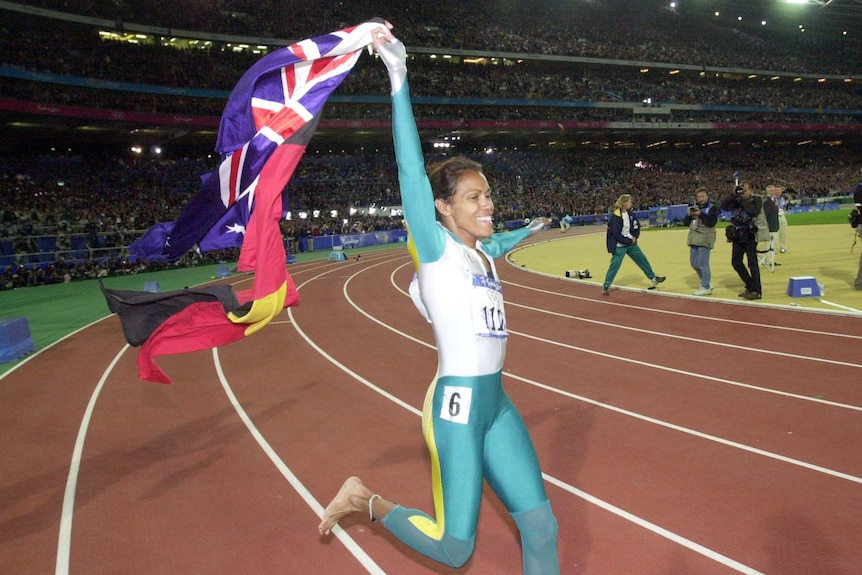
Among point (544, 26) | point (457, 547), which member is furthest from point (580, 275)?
point (544, 26)

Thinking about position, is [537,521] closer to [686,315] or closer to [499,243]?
[499,243]

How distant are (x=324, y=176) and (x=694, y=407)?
41586 millimetres

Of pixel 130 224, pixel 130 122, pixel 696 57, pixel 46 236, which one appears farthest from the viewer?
pixel 696 57

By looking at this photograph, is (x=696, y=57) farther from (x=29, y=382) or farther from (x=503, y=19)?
(x=29, y=382)

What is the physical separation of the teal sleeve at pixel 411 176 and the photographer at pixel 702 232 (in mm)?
10165

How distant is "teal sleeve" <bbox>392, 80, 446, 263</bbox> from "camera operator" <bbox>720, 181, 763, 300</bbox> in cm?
1005

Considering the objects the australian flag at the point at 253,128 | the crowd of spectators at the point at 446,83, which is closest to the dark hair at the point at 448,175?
the australian flag at the point at 253,128

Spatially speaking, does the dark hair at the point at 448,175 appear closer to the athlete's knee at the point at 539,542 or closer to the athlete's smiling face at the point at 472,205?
the athlete's smiling face at the point at 472,205

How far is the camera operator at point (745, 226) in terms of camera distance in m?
10.8

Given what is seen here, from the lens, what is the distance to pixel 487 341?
2.72m

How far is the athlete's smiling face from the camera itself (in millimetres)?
2826

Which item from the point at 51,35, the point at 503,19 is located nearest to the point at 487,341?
the point at 51,35

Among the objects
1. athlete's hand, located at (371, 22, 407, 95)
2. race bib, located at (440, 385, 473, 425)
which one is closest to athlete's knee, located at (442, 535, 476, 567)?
race bib, located at (440, 385, 473, 425)

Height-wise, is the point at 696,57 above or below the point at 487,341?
above
